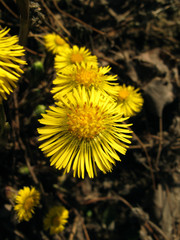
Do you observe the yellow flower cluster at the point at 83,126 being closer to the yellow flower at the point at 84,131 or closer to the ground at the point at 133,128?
the yellow flower at the point at 84,131

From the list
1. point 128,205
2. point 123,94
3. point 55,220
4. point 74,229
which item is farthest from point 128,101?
point 74,229

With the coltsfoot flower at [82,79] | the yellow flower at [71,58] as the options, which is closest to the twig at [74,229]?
the coltsfoot flower at [82,79]

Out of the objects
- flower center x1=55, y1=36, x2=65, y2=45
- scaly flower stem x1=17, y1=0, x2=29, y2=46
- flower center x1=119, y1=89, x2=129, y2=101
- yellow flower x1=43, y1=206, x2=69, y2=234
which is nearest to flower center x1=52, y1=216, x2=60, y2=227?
yellow flower x1=43, y1=206, x2=69, y2=234

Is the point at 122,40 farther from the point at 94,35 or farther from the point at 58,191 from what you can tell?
the point at 58,191

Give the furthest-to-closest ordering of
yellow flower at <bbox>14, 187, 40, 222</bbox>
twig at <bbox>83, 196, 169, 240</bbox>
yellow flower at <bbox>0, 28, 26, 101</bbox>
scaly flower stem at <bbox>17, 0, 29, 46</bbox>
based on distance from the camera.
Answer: twig at <bbox>83, 196, 169, 240</bbox> → yellow flower at <bbox>14, 187, 40, 222</bbox> → scaly flower stem at <bbox>17, 0, 29, 46</bbox> → yellow flower at <bbox>0, 28, 26, 101</bbox>

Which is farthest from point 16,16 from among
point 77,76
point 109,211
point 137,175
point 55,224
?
point 109,211

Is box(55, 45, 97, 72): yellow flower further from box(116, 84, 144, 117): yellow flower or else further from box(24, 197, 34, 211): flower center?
box(24, 197, 34, 211): flower center

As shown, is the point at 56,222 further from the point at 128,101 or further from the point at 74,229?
the point at 128,101
